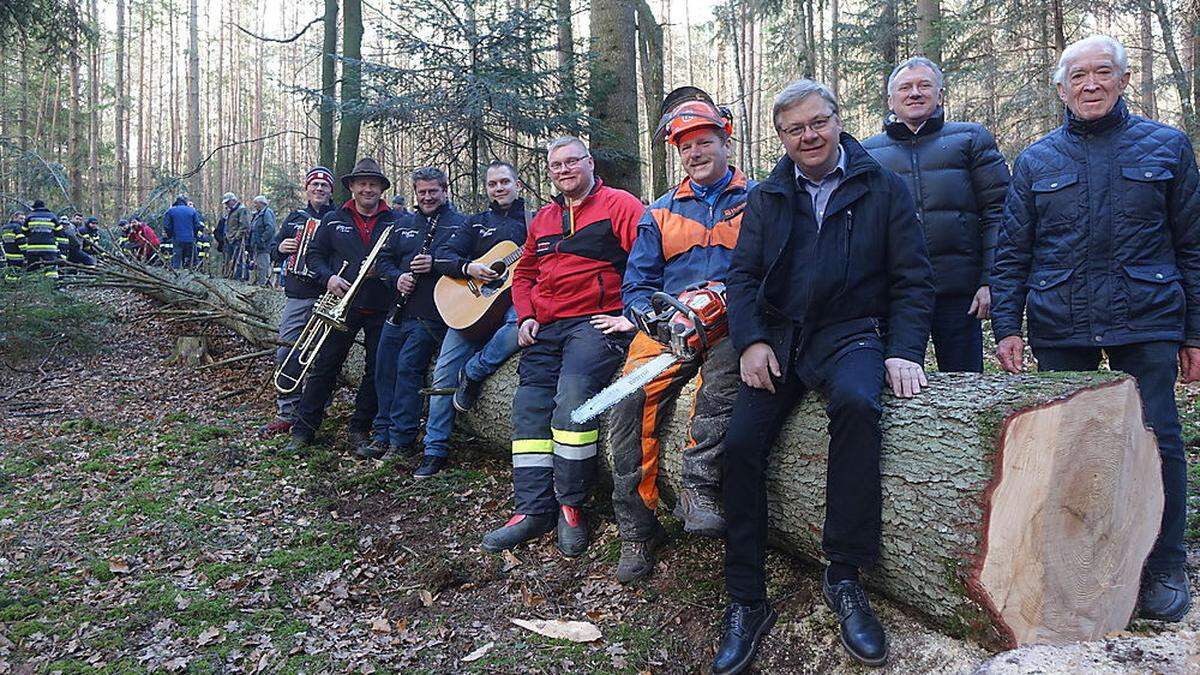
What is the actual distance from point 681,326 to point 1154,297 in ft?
6.08

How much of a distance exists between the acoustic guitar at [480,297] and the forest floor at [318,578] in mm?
998

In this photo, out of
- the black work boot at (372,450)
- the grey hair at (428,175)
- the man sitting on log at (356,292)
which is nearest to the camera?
the black work boot at (372,450)

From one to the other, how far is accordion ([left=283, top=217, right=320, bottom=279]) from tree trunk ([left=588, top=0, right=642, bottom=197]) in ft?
9.54

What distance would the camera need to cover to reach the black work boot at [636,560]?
12.3ft

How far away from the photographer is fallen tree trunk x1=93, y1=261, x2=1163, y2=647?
2.63m

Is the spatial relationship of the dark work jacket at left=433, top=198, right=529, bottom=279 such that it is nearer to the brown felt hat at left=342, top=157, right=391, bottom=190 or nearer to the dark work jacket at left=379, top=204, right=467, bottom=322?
the dark work jacket at left=379, top=204, right=467, bottom=322

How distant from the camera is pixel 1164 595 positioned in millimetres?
2971

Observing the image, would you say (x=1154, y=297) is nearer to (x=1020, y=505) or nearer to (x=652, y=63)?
(x=1020, y=505)

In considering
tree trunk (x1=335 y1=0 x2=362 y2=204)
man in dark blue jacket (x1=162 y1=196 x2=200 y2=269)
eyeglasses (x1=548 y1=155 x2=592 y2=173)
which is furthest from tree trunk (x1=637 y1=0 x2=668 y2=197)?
man in dark blue jacket (x1=162 y1=196 x2=200 y2=269)

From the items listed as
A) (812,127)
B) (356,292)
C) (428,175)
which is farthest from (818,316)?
(356,292)

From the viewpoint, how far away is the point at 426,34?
882cm

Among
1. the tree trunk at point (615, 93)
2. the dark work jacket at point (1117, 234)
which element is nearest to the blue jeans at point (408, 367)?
the tree trunk at point (615, 93)

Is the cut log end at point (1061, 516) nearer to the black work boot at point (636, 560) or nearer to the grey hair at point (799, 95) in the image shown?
the grey hair at point (799, 95)

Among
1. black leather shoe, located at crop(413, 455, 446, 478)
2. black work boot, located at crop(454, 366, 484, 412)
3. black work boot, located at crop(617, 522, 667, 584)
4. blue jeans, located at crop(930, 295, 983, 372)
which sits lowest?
black work boot, located at crop(617, 522, 667, 584)
